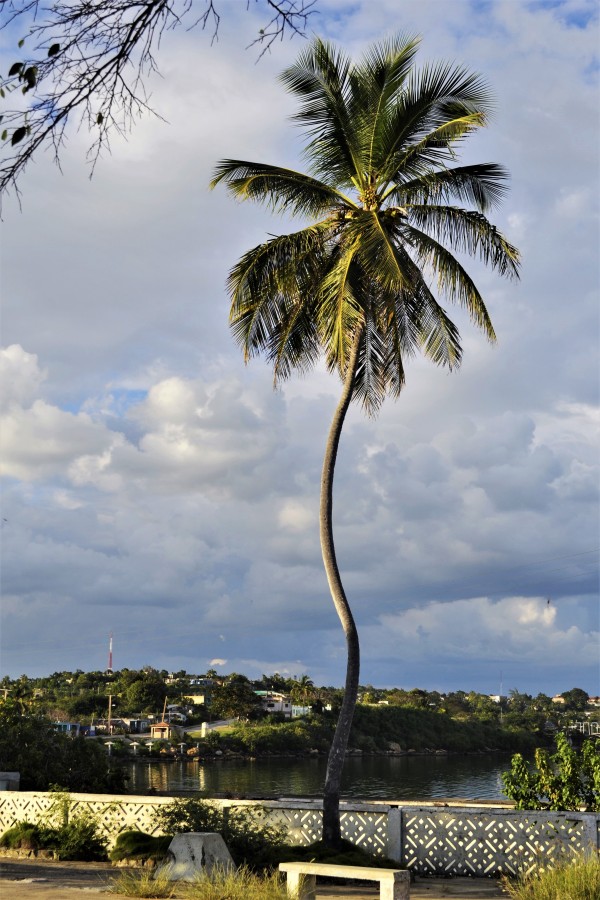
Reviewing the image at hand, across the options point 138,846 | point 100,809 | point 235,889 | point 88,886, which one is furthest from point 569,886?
point 100,809

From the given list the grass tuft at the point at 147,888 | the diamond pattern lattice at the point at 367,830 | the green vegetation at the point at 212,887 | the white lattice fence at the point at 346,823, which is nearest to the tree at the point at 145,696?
the white lattice fence at the point at 346,823

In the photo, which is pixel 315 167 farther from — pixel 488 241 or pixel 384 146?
pixel 488 241

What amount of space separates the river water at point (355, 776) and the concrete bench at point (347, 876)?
35517 mm

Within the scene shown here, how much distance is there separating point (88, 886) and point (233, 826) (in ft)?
7.39

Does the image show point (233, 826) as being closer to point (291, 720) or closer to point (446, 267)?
point (446, 267)

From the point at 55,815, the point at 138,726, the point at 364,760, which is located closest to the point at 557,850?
the point at 55,815

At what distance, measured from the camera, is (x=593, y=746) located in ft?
53.5

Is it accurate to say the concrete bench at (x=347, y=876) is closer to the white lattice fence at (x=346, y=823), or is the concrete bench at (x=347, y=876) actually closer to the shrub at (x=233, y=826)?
the shrub at (x=233, y=826)

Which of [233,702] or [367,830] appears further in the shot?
[233,702]

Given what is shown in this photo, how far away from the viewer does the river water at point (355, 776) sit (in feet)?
172

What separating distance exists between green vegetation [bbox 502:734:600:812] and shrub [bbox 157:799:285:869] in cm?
409

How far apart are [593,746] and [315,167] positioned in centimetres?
1110

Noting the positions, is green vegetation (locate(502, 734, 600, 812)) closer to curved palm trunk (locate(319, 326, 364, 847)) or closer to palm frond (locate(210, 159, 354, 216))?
curved palm trunk (locate(319, 326, 364, 847))

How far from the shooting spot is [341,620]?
53.7 ft
